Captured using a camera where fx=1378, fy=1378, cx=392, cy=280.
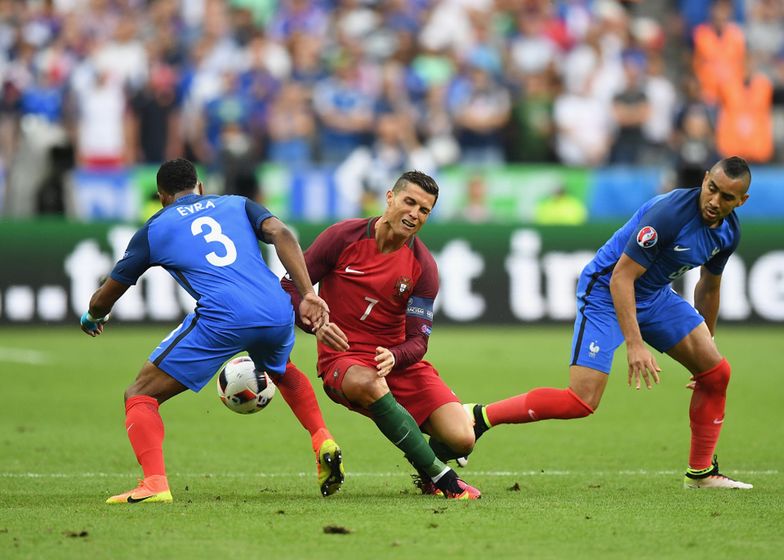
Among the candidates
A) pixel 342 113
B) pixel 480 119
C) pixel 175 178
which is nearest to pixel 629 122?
pixel 480 119

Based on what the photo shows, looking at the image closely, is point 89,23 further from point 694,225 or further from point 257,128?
point 694,225

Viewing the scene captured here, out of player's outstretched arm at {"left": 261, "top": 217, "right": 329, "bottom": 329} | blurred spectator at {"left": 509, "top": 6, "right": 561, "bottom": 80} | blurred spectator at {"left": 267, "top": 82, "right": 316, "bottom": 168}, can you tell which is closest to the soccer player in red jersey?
player's outstretched arm at {"left": 261, "top": 217, "right": 329, "bottom": 329}

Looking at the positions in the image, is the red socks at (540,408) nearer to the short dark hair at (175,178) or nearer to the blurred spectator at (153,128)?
the short dark hair at (175,178)

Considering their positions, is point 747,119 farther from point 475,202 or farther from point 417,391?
point 417,391

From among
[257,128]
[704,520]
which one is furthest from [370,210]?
[704,520]

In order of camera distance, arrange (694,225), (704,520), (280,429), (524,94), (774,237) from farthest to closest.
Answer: (524,94) → (774,237) → (280,429) → (694,225) → (704,520)

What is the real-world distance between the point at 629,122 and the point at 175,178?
13.6m

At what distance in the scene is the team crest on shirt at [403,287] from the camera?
7.80 meters

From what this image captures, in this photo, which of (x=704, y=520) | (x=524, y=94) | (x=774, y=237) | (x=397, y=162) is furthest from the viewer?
(x=524, y=94)

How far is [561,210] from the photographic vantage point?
18.9m

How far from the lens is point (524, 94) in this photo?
20609 mm

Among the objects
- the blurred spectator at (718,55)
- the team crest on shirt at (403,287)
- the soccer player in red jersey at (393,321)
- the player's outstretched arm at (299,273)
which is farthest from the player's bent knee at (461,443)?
the blurred spectator at (718,55)

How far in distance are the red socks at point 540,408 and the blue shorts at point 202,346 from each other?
1552 millimetres

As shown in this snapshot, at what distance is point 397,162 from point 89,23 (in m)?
5.93
